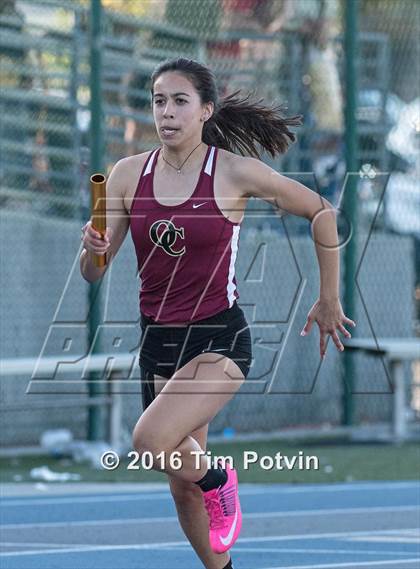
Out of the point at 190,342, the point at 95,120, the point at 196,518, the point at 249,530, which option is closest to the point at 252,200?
the point at 95,120

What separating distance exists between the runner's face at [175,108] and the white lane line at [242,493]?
179 inches

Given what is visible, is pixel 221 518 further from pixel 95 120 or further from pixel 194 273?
pixel 95 120

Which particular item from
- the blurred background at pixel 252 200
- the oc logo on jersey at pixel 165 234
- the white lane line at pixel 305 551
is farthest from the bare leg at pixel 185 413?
the blurred background at pixel 252 200

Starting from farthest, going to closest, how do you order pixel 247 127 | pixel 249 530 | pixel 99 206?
pixel 249 530 < pixel 247 127 < pixel 99 206

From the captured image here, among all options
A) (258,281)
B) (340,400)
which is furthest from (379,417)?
(258,281)

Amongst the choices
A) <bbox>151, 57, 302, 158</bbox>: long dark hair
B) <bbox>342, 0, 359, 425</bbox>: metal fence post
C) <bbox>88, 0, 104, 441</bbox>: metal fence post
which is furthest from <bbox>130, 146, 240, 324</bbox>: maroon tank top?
<bbox>342, 0, 359, 425</bbox>: metal fence post

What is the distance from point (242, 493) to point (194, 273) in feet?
15.7

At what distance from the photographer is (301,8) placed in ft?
49.9

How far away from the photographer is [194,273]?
234 inches

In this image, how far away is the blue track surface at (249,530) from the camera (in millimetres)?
7473

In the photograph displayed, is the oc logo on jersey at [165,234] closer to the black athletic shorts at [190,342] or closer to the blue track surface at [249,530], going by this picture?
the black athletic shorts at [190,342]

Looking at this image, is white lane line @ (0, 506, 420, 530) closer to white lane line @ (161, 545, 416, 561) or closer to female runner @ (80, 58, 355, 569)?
white lane line @ (161, 545, 416, 561)

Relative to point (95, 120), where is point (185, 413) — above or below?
below

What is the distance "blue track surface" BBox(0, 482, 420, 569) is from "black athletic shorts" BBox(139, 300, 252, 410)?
1625 millimetres
